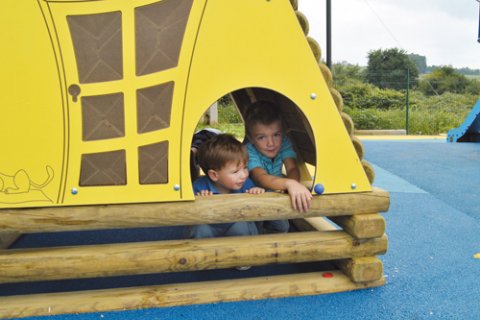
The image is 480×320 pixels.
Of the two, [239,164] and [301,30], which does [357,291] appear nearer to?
[239,164]

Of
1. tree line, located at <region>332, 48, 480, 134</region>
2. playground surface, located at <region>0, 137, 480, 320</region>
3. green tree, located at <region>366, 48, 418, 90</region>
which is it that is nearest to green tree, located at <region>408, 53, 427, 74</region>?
green tree, located at <region>366, 48, 418, 90</region>

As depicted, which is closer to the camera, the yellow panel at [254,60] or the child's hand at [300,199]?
the yellow panel at [254,60]

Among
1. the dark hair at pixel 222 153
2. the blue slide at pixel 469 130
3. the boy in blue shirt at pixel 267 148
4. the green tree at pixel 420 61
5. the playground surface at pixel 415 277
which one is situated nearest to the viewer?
the playground surface at pixel 415 277

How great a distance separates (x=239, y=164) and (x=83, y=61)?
3.22 feet

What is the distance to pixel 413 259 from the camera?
2729 millimetres

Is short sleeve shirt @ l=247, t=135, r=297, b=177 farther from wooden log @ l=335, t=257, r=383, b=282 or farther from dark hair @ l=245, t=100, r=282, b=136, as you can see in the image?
wooden log @ l=335, t=257, r=383, b=282

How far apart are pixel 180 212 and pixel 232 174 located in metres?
0.48

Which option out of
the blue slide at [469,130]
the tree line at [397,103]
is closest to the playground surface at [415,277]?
the blue slide at [469,130]

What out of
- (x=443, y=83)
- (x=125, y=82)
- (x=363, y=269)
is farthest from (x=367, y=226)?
(x=443, y=83)

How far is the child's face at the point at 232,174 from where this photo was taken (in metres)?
2.43

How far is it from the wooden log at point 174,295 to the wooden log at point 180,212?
338 millimetres

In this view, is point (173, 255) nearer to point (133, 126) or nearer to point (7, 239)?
point (133, 126)

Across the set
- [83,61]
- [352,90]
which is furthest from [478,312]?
[352,90]

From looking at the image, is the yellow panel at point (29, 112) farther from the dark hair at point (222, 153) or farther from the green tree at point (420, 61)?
the green tree at point (420, 61)
